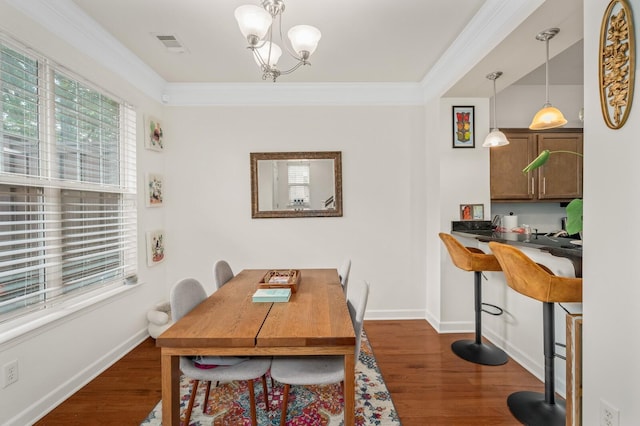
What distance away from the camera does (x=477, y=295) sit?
2721 mm

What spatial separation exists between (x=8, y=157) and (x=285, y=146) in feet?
7.36

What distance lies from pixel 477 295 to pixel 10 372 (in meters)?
3.21

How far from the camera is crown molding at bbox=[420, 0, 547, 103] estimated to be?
6.40 ft

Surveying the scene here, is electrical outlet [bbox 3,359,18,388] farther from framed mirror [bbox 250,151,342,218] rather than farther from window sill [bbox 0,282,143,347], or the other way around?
framed mirror [bbox 250,151,342,218]

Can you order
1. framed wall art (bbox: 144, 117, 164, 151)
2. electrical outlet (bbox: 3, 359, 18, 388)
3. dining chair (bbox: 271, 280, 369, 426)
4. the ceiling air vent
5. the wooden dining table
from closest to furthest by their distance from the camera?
the wooden dining table, dining chair (bbox: 271, 280, 369, 426), electrical outlet (bbox: 3, 359, 18, 388), the ceiling air vent, framed wall art (bbox: 144, 117, 164, 151)

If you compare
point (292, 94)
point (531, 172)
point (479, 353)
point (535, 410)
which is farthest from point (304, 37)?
point (531, 172)

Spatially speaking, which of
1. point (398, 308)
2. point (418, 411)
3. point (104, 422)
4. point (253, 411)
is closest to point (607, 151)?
point (418, 411)

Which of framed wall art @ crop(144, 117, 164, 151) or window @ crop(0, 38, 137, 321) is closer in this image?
window @ crop(0, 38, 137, 321)

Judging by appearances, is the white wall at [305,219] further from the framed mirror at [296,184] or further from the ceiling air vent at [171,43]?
the ceiling air vent at [171,43]

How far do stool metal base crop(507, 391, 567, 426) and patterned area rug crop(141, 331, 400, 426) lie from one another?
2.48ft

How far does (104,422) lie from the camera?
1.92 metres

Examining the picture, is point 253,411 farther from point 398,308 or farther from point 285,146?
point 285,146

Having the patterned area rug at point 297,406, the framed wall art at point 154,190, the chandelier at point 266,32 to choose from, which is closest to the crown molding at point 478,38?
the chandelier at point 266,32

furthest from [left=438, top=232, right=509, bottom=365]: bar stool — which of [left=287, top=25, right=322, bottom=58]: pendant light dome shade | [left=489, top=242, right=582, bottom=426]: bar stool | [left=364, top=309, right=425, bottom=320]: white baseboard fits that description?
[left=287, top=25, right=322, bottom=58]: pendant light dome shade
